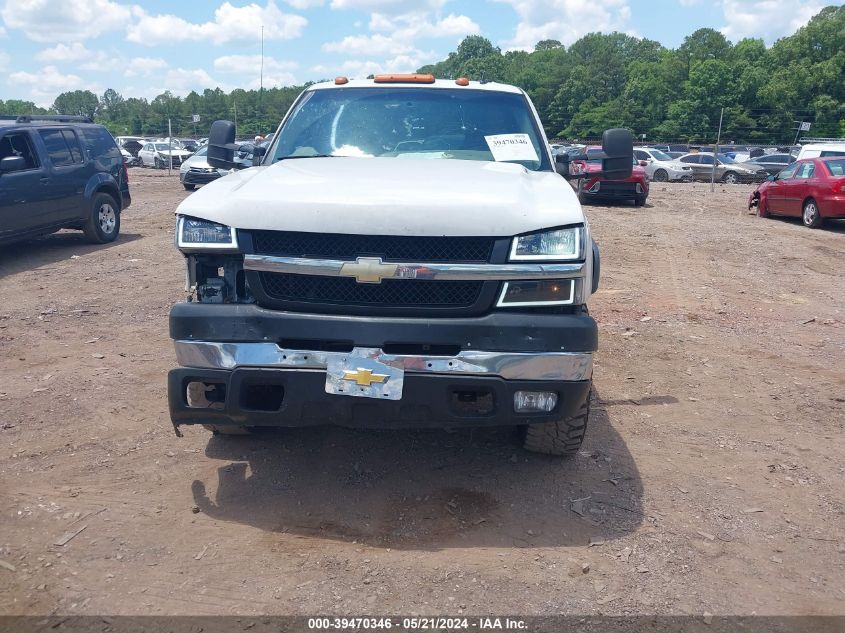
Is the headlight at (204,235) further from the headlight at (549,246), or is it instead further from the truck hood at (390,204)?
the headlight at (549,246)

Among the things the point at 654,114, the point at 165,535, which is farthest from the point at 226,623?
the point at 654,114

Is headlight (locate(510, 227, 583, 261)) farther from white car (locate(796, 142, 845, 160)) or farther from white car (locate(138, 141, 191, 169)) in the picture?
white car (locate(138, 141, 191, 169))

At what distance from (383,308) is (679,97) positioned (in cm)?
7594

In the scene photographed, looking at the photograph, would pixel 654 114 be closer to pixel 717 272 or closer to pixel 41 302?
pixel 717 272

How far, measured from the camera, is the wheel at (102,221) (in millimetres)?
11725

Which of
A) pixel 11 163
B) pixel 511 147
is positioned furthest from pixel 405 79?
pixel 11 163

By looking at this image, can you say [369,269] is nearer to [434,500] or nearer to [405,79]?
[434,500]

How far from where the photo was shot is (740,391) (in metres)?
5.46

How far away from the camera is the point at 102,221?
12.1 meters

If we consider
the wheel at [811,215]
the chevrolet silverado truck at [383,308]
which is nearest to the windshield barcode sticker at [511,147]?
the chevrolet silverado truck at [383,308]

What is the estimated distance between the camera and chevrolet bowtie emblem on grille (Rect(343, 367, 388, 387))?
325 centimetres

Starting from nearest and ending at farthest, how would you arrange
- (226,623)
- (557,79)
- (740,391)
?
1. (226,623)
2. (740,391)
3. (557,79)

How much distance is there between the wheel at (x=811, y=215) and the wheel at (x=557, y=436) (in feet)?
45.2

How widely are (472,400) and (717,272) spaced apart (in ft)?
25.4
